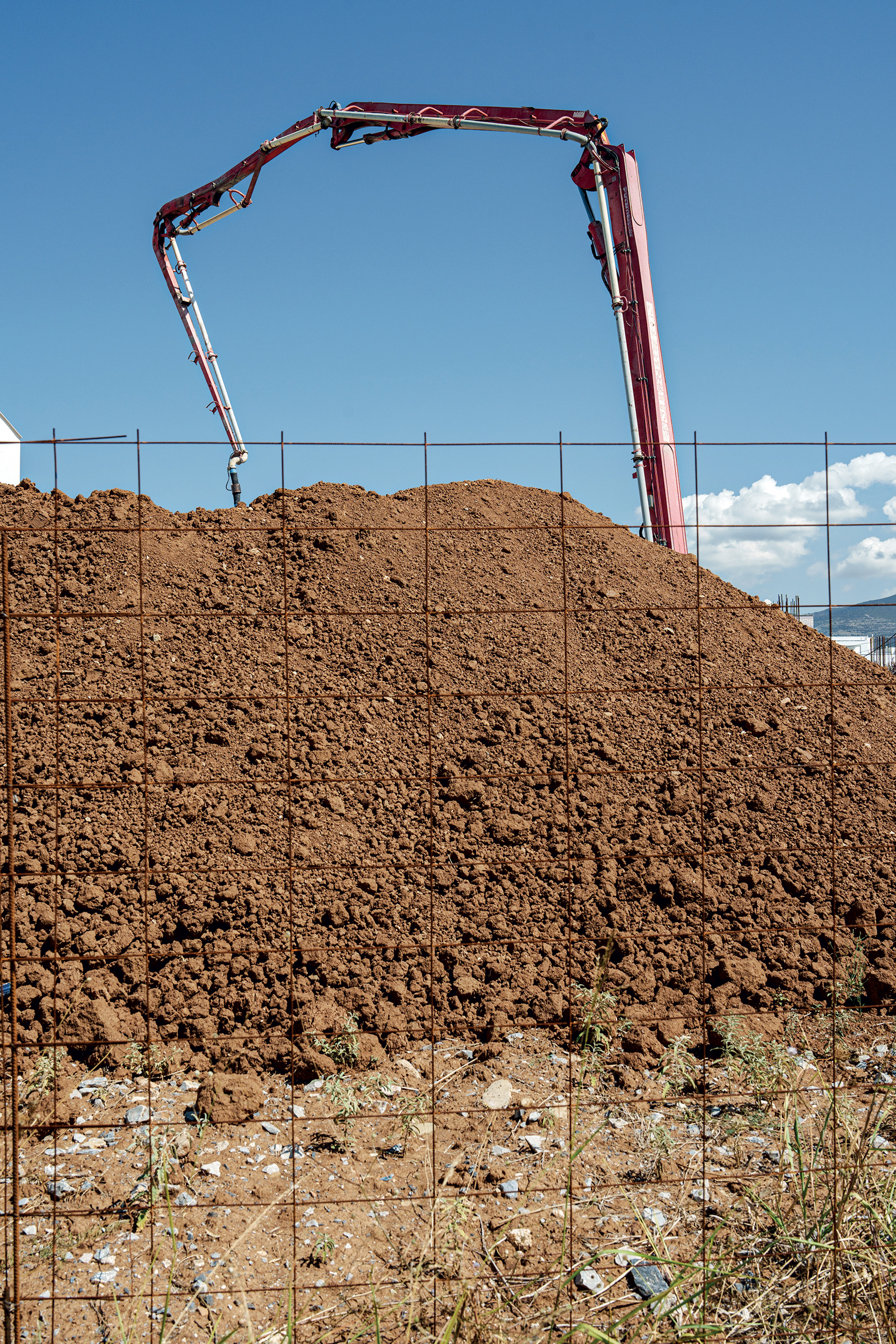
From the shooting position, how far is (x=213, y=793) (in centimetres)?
495

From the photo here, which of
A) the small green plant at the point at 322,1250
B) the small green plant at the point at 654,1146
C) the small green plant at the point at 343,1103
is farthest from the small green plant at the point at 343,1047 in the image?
the small green plant at the point at 654,1146

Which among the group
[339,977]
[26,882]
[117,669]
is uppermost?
[117,669]

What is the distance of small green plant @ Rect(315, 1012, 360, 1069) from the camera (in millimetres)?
3842

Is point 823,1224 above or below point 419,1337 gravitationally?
above

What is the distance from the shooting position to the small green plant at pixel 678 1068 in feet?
12.3

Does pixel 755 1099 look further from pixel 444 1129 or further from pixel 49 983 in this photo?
pixel 49 983

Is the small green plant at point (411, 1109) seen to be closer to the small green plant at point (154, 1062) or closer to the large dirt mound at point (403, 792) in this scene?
the large dirt mound at point (403, 792)

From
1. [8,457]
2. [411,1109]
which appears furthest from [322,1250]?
[8,457]

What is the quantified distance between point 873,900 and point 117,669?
493cm

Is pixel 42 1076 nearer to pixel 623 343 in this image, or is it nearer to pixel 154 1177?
pixel 154 1177

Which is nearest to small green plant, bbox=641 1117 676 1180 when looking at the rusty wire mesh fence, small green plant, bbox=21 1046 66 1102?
the rusty wire mesh fence

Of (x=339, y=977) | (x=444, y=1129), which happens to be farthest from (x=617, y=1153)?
(x=339, y=977)

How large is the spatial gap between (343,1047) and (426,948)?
0.61 meters

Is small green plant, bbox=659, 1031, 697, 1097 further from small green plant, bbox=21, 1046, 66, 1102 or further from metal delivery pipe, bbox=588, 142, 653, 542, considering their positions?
metal delivery pipe, bbox=588, 142, 653, 542
